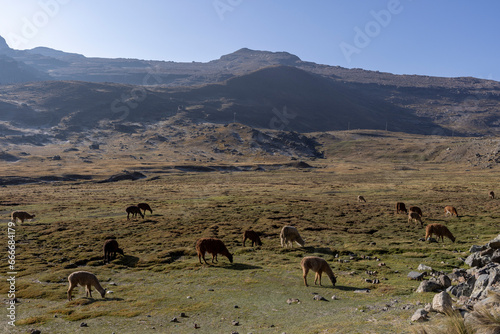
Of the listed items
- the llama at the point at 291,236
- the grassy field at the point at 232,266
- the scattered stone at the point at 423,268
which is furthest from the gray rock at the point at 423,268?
the llama at the point at 291,236

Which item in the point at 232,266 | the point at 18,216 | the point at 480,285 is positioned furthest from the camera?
the point at 18,216

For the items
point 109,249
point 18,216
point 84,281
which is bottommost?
point 18,216

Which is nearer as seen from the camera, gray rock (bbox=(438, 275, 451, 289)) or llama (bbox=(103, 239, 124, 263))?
gray rock (bbox=(438, 275, 451, 289))

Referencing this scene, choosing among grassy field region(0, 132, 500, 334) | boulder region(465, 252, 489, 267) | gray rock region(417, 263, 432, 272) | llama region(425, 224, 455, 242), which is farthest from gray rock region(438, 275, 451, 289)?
llama region(425, 224, 455, 242)

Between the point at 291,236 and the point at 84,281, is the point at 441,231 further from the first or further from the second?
the point at 84,281

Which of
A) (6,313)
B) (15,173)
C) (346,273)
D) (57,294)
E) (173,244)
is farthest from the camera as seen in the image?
(15,173)

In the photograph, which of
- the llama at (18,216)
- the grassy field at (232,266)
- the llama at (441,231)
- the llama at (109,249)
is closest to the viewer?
the grassy field at (232,266)

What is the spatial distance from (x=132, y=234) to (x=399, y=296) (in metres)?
26.7

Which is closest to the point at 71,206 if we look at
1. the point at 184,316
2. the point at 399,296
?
the point at 184,316

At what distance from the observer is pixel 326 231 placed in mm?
33125

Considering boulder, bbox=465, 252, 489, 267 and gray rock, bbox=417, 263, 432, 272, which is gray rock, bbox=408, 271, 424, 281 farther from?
boulder, bbox=465, 252, 489, 267

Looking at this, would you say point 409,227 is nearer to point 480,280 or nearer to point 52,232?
point 480,280

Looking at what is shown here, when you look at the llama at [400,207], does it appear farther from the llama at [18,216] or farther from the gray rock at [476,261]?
the llama at [18,216]

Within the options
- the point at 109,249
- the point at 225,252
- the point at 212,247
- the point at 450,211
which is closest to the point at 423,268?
the point at 225,252
